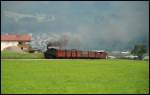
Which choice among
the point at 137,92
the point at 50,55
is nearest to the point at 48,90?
the point at 137,92

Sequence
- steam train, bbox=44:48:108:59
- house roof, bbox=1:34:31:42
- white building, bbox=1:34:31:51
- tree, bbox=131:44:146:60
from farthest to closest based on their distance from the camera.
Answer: house roof, bbox=1:34:31:42 → white building, bbox=1:34:31:51 → tree, bbox=131:44:146:60 → steam train, bbox=44:48:108:59

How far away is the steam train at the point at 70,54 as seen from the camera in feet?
195

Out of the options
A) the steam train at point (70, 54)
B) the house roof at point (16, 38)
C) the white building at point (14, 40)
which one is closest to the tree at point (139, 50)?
the steam train at point (70, 54)

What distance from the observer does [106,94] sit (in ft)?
43.1

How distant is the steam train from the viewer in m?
59.5

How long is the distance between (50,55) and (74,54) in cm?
384

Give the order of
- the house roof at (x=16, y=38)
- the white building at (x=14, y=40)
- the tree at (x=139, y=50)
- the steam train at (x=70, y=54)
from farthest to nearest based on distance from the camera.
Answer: the house roof at (x=16, y=38) → the white building at (x=14, y=40) → the tree at (x=139, y=50) → the steam train at (x=70, y=54)

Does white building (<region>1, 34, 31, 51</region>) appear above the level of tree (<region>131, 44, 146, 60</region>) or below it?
above

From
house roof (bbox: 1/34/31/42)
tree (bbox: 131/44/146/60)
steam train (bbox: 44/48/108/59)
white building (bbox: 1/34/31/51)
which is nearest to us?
steam train (bbox: 44/48/108/59)

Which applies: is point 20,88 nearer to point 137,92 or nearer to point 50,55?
point 137,92

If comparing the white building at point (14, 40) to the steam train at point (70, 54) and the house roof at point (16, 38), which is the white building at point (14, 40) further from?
the steam train at point (70, 54)

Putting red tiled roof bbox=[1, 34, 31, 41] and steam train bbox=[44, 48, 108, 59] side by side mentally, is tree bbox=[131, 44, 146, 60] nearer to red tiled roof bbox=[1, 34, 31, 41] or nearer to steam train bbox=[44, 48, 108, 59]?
steam train bbox=[44, 48, 108, 59]

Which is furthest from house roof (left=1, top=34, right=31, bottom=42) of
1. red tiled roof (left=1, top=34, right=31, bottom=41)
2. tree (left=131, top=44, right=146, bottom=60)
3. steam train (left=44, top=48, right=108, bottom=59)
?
steam train (left=44, top=48, right=108, bottom=59)

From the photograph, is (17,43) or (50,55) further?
(17,43)
